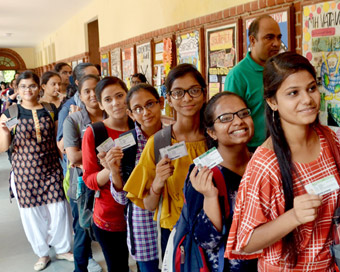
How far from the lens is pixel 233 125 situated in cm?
145

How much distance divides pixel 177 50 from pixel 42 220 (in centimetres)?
241

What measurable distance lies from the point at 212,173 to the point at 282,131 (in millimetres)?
270

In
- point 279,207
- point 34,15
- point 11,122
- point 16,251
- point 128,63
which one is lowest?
point 16,251

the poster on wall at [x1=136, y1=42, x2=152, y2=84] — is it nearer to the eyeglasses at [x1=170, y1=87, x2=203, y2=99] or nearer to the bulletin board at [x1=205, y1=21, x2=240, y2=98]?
the bulletin board at [x1=205, y1=21, x2=240, y2=98]

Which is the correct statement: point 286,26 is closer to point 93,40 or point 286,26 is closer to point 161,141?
point 161,141

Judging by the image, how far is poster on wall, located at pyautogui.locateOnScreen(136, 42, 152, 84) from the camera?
543cm

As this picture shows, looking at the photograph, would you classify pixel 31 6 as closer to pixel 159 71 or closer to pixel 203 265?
pixel 159 71

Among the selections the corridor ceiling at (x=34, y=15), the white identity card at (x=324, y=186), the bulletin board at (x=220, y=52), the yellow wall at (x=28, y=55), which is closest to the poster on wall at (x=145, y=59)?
the bulletin board at (x=220, y=52)

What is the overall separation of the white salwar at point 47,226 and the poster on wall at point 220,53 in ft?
5.94

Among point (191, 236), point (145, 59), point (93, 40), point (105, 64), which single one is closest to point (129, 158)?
point (191, 236)

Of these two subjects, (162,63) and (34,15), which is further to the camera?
(34,15)

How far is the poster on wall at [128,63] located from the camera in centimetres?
615

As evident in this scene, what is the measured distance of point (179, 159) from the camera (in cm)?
174

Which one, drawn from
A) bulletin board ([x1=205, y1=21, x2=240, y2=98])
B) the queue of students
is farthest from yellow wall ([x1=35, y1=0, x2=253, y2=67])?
the queue of students
